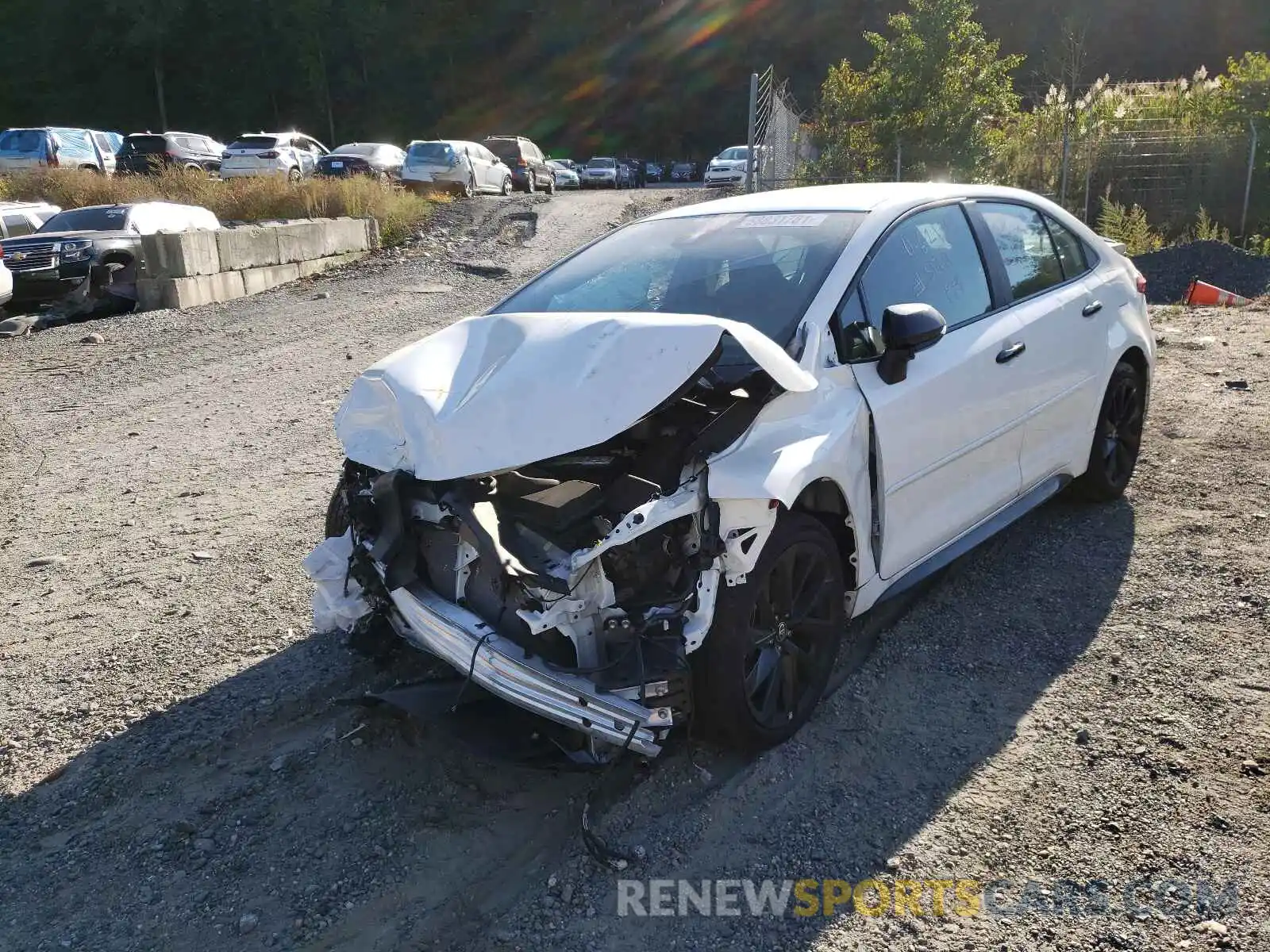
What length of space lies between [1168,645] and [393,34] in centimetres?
6707

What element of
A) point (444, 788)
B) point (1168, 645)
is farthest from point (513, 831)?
point (1168, 645)

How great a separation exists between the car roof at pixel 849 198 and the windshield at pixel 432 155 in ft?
67.0

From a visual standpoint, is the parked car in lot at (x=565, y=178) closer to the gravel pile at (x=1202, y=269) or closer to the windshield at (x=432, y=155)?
the windshield at (x=432, y=155)

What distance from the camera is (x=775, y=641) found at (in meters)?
3.27

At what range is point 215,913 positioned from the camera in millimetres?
2711

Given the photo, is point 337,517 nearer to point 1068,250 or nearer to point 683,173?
point 1068,250

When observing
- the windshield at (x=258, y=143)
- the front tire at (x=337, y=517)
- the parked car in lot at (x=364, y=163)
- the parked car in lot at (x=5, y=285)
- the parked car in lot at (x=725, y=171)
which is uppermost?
the windshield at (x=258, y=143)

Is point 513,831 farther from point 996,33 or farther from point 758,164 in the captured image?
point 996,33

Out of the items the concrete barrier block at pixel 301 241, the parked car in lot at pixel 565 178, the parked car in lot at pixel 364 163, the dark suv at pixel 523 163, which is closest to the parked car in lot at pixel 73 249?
the concrete barrier block at pixel 301 241

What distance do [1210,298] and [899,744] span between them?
11.2 m

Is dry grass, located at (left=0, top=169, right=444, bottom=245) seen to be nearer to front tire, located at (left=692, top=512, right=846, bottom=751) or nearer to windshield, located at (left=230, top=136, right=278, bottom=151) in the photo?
windshield, located at (left=230, top=136, right=278, bottom=151)

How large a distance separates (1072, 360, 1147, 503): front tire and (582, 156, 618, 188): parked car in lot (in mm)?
39820

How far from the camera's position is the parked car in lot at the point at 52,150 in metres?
28.0

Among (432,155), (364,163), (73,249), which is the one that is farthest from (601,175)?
(73,249)
